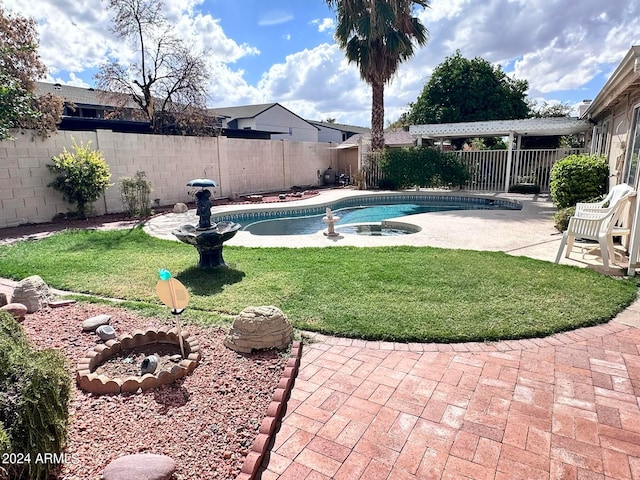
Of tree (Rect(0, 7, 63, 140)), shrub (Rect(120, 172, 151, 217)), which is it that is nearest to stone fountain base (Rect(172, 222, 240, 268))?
shrub (Rect(120, 172, 151, 217))

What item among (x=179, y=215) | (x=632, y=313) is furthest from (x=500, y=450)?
(x=179, y=215)

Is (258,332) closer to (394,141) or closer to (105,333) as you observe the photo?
(105,333)

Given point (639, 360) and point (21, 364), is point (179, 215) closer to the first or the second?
point (21, 364)

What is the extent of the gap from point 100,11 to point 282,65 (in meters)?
14.0

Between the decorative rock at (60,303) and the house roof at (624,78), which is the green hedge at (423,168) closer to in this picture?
the house roof at (624,78)

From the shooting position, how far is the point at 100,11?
1502 centimetres

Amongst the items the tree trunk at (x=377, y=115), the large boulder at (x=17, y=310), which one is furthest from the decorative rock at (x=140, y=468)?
the tree trunk at (x=377, y=115)

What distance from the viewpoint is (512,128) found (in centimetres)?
1612

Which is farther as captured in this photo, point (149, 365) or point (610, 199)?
point (610, 199)

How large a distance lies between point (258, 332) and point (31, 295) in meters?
3.18

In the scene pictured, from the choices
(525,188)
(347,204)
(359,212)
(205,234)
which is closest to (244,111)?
(347,204)

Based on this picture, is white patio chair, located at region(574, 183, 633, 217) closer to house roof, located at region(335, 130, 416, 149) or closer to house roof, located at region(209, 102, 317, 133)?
house roof, located at region(335, 130, 416, 149)

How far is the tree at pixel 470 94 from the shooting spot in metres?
24.7

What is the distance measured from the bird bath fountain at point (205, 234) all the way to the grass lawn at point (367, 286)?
25 cm
